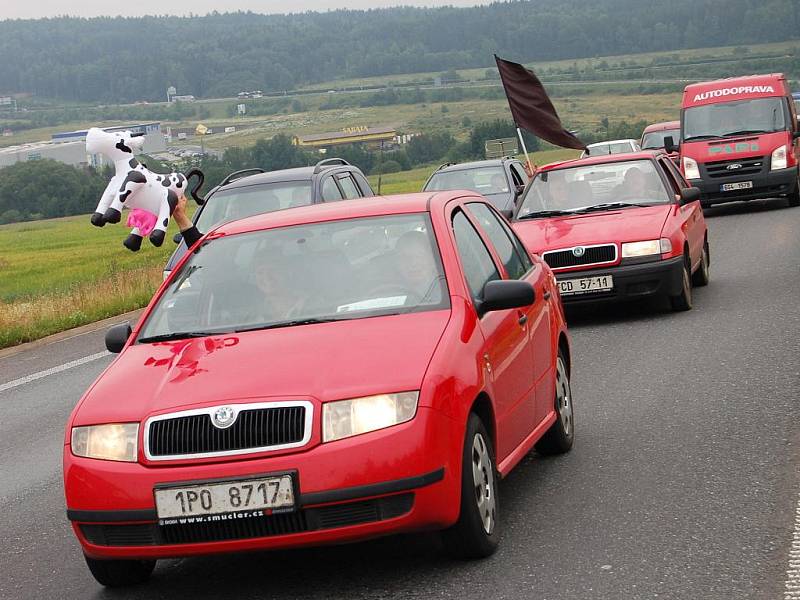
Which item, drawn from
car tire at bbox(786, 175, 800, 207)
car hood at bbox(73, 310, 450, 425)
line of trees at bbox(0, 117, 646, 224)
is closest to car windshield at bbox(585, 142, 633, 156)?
car tire at bbox(786, 175, 800, 207)

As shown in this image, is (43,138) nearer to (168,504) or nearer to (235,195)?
(235,195)

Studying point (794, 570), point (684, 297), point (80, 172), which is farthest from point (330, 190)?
point (80, 172)

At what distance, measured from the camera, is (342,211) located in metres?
7.34

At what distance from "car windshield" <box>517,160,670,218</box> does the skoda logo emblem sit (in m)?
10.1

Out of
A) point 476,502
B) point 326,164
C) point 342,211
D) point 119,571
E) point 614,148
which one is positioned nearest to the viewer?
point 476,502

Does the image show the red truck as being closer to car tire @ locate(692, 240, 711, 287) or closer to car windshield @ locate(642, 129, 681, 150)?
car windshield @ locate(642, 129, 681, 150)

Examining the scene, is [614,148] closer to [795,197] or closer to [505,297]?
[795,197]

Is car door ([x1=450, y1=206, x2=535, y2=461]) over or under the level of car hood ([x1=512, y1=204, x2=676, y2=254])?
over

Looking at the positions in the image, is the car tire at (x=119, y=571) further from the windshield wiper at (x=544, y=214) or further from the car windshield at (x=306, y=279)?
the windshield wiper at (x=544, y=214)

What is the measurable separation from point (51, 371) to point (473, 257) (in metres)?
Result: 8.57

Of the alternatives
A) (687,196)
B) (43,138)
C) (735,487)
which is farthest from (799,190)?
(43,138)

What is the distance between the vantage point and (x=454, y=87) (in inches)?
7338

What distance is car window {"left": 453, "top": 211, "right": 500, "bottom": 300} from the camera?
695 cm

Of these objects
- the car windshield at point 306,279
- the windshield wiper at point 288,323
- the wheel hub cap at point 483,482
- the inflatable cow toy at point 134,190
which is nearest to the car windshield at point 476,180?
the inflatable cow toy at point 134,190
